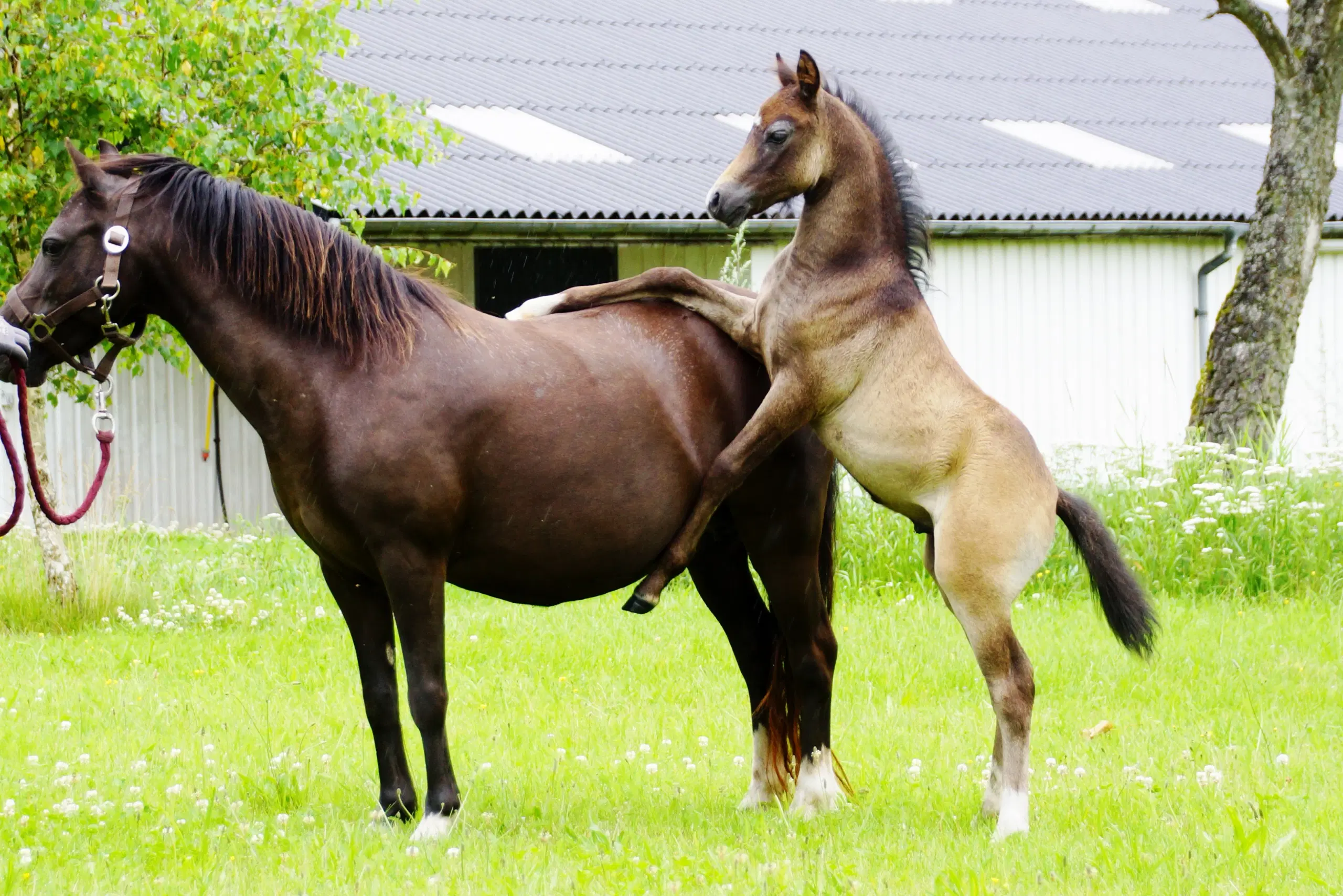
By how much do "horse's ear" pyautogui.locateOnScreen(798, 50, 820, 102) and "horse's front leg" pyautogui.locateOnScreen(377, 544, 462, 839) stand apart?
6.32ft

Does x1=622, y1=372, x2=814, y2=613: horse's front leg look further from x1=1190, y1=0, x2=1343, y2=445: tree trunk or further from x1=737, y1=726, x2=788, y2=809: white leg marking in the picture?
x1=1190, y1=0, x2=1343, y2=445: tree trunk

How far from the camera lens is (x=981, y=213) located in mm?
13727

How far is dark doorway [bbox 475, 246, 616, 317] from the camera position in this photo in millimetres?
15531

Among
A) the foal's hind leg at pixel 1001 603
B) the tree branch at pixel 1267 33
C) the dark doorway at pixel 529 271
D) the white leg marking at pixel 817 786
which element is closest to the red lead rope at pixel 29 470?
the white leg marking at pixel 817 786

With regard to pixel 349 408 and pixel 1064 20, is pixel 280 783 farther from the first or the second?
pixel 1064 20

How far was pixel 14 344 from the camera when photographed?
4.25 meters

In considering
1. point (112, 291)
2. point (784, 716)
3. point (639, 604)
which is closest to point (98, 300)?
point (112, 291)

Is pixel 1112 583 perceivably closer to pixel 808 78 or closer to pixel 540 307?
pixel 808 78

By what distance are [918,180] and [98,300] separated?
8.77m

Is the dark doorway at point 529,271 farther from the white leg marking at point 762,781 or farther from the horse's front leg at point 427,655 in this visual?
the horse's front leg at point 427,655

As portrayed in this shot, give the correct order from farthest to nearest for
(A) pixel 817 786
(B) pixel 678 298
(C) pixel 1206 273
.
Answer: (C) pixel 1206 273 < (B) pixel 678 298 < (A) pixel 817 786

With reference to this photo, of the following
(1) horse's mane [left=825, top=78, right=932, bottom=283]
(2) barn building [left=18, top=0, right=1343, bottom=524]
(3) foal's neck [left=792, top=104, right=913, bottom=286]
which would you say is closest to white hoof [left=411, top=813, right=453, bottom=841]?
(3) foal's neck [left=792, top=104, right=913, bottom=286]

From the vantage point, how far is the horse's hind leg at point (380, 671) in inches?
189

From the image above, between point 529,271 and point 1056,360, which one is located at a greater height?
point 529,271
